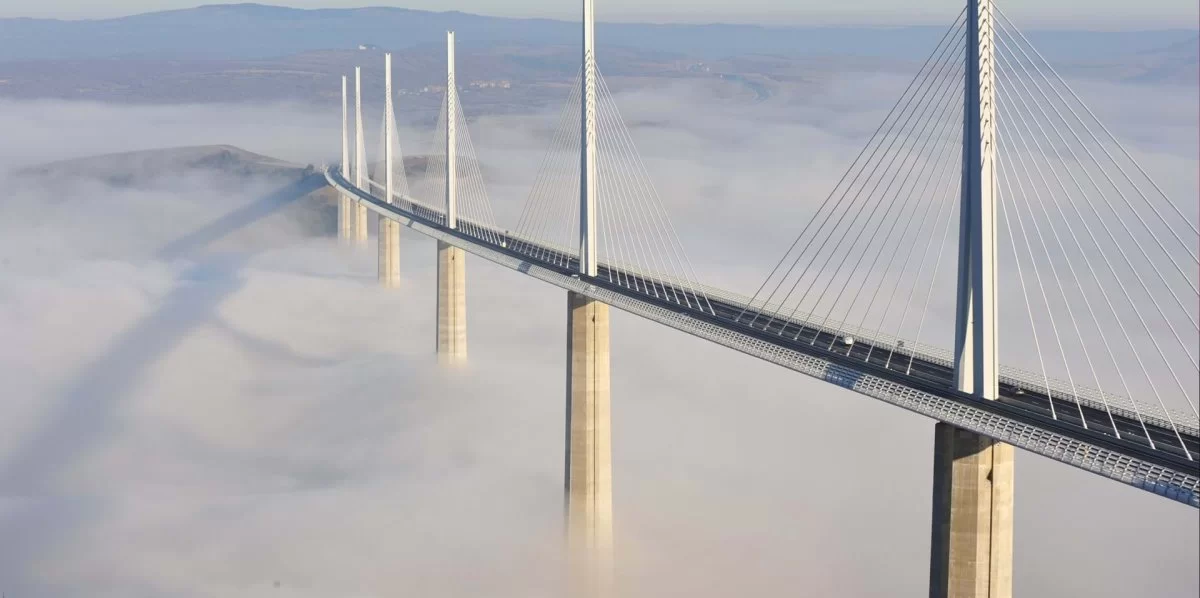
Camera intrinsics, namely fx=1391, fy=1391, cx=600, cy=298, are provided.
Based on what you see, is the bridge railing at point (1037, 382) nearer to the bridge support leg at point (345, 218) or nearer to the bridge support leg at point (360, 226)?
the bridge support leg at point (360, 226)

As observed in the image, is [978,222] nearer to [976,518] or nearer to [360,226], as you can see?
[976,518]

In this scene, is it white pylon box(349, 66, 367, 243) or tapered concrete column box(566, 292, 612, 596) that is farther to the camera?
white pylon box(349, 66, 367, 243)

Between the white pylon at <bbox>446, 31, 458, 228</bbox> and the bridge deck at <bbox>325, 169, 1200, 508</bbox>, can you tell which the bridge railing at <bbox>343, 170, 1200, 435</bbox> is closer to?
the bridge deck at <bbox>325, 169, 1200, 508</bbox>

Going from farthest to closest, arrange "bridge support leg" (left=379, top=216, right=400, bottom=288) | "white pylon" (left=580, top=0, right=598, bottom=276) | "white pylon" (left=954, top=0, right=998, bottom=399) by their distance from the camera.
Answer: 1. "bridge support leg" (left=379, top=216, right=400, bottom=288)
2. "white pylon" (left=580, top=0, right=598, bottom=276)
3. "white pylon" (left=954, top=0, right=998, bottom=399)

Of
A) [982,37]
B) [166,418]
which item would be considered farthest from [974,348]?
[166,418]

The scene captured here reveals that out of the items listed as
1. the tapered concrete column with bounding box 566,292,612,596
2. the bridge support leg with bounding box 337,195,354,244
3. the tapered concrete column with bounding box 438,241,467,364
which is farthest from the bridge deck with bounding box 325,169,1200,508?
the bridge support leg with bounding box 337,195,354,244

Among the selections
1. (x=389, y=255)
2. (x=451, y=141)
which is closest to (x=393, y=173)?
(x=389, y=255)

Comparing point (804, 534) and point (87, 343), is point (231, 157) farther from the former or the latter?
point (804, 534)
